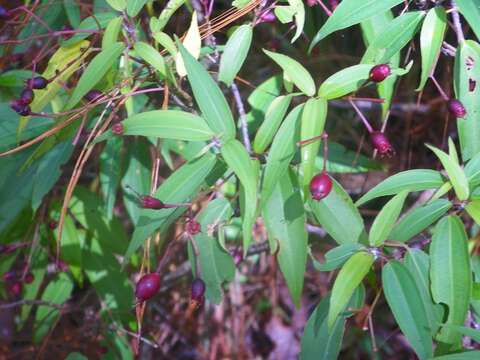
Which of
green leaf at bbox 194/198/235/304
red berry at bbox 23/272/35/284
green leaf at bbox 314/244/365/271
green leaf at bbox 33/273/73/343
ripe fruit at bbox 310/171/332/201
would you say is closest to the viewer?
ripe fruit at bbox 310/171/332/201

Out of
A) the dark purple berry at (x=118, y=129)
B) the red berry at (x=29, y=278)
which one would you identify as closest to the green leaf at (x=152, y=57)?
the dark purple berry at (x=118, y=129)

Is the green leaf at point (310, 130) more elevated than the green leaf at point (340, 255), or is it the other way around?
the green leaf at point (310, 130)

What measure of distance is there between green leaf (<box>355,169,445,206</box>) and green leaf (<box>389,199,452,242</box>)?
28 mm

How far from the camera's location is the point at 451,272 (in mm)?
863

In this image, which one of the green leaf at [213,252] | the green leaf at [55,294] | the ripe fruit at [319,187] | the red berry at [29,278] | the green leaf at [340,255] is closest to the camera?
the ripe fruit at [319,187]

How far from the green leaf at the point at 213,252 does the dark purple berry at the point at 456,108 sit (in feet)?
1.24

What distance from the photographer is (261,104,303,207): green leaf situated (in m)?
0.83

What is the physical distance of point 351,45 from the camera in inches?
85.0

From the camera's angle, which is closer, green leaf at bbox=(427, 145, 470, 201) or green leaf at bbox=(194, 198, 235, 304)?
green leaf at bbox=(427, 145, 470, 201)

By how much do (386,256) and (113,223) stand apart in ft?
2.48

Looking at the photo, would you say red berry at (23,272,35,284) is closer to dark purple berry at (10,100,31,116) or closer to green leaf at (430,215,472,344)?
dark purple berry at (10,100,31,116)

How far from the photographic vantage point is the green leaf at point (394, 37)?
95cm

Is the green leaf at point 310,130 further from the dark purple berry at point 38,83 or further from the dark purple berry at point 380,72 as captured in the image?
the dark purple berry at point 38,83

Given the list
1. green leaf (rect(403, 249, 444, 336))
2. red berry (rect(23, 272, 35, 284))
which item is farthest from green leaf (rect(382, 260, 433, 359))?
red berry (rect(23, 272, 35, 284))
